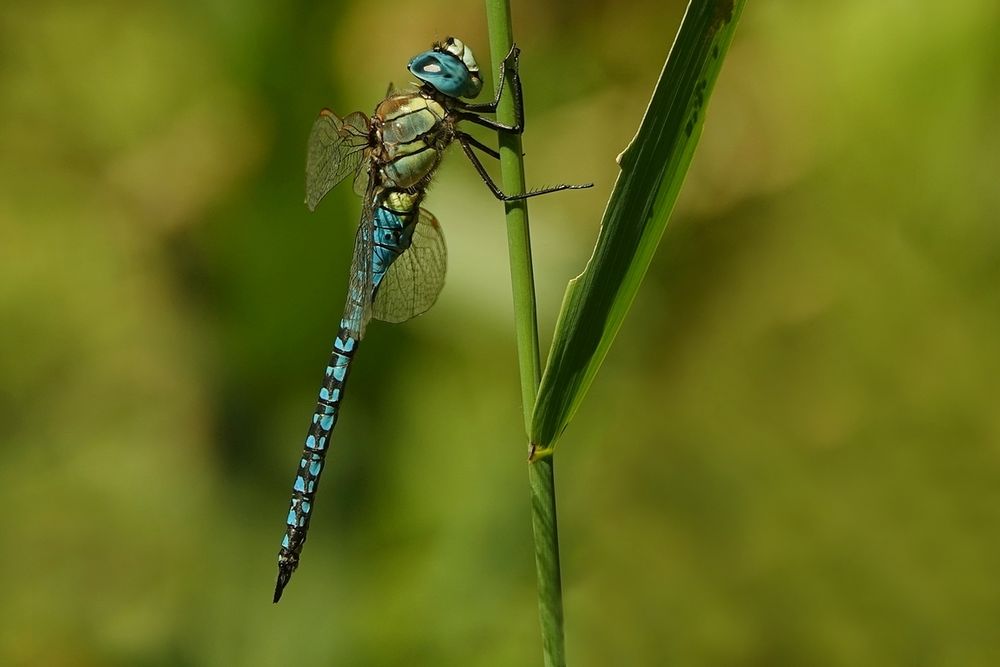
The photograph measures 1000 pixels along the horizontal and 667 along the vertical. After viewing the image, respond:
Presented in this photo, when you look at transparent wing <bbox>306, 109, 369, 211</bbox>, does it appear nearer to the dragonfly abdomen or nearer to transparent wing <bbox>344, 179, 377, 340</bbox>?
transparent wing <bbox>344, 179, 377, 340</bbox>

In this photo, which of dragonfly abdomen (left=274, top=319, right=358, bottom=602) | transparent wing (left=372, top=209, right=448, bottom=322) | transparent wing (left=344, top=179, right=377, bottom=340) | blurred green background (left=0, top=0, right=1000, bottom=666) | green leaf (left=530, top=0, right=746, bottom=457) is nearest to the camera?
green leaf (left=530, top=0, right=746, bottom=457)

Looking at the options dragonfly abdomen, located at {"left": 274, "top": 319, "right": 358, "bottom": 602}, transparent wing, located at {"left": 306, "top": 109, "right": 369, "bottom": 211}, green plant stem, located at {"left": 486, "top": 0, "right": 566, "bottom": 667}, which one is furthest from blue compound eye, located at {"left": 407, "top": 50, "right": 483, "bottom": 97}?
green plant stem, located at {"left": 486, "top": 0, "right": 566, "bottom": 667}

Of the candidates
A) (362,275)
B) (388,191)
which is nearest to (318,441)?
(362,275)

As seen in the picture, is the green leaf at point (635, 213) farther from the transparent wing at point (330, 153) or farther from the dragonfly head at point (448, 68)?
the transparent wing at point (330, 153)

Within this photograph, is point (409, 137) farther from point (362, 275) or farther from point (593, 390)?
point (593, 390)

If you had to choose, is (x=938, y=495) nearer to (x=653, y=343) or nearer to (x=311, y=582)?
(x=653, y=343)

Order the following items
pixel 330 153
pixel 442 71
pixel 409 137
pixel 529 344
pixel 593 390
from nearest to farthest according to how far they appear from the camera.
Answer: pixel 529 344 < pixel 442 71 < pixel 409 137 < pixel 330 153 < pixel 593 390
